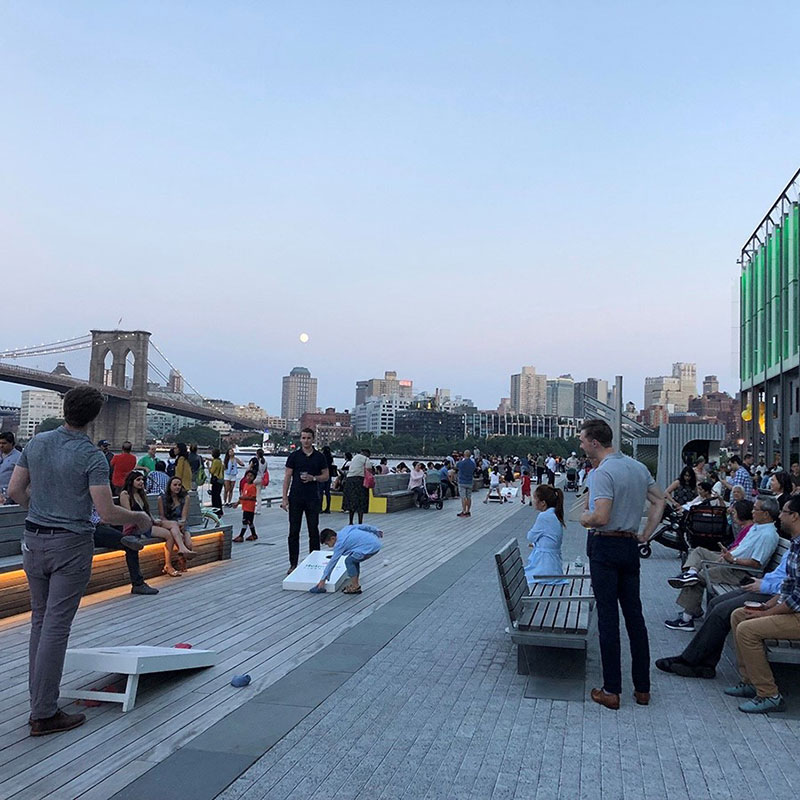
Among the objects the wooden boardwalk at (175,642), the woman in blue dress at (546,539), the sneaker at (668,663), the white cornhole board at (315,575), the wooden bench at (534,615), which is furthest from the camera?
the white cornhole board at (315,575)

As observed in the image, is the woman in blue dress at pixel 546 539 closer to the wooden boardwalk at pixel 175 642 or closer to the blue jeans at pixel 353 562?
the wooden boardwalk at pixel 175 642

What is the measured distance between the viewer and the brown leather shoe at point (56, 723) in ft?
12.8

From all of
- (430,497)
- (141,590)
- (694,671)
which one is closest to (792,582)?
(694,671)

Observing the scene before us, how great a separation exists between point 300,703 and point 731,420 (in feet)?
527

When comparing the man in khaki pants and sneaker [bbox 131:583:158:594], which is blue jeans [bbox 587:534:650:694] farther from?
sneaker [bbox 131:583:158:594]

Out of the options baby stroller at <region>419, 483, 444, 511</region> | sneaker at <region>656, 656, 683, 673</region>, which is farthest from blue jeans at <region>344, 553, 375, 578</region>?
baby stroller at <region>419, 483, 444, 511</region>

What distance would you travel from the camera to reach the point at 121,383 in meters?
63.5

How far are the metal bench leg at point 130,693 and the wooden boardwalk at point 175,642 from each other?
1.8 inches

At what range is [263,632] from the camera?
6.26 meters

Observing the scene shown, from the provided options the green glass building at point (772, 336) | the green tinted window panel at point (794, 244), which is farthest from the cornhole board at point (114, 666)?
the green tinted window panel at point (794, 244)

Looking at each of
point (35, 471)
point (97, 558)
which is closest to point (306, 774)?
point (35, 471)

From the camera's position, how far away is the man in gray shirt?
12.8ft

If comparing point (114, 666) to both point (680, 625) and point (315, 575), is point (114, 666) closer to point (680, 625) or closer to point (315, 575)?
point (315, 575)

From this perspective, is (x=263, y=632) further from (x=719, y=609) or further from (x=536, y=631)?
(x=719, y=609)
